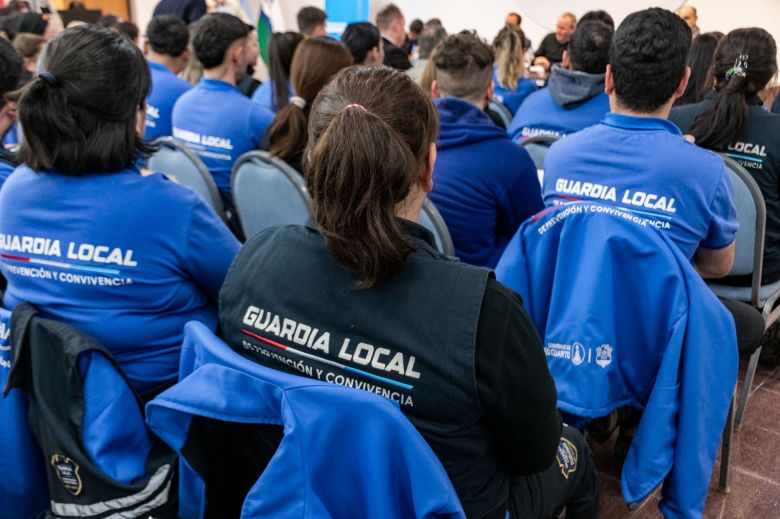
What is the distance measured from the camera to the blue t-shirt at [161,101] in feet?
12.0

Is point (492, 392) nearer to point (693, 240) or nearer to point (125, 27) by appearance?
point (693, 240)

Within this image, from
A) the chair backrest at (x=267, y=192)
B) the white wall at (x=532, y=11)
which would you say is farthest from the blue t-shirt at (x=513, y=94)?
the white wall at (x=532, y=11)

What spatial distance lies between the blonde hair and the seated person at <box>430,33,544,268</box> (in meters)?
2.94

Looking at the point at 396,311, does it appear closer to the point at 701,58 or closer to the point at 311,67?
the point at 311,67

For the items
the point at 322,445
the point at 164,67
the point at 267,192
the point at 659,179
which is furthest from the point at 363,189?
the point at 164,67

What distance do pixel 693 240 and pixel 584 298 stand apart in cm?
53

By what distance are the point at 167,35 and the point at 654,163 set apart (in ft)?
10.8

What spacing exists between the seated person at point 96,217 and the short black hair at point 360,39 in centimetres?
263

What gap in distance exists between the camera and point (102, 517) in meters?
1.21

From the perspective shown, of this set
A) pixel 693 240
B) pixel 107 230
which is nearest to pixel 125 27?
pixel 107 230

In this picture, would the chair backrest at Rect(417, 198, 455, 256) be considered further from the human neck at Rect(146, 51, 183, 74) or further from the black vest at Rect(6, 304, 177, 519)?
the human neck at Rect(146, 51, 183, 74)

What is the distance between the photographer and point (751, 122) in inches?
89.7

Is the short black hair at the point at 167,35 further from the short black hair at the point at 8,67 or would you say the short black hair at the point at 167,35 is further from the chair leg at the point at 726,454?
the chair leg at the point at 726,454

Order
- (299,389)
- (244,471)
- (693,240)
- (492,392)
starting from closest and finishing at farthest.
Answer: (299,389), (492,392), (244,471), (693,240)
